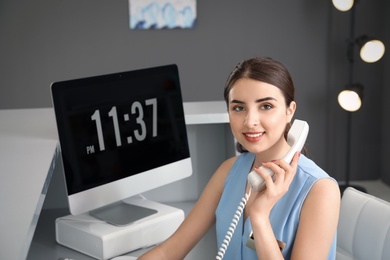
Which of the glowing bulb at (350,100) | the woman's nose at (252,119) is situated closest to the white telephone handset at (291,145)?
the woman's nose at (252,119)

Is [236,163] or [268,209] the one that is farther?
[236,163]

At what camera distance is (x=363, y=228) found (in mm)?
1702

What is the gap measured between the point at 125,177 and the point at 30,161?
36 cm

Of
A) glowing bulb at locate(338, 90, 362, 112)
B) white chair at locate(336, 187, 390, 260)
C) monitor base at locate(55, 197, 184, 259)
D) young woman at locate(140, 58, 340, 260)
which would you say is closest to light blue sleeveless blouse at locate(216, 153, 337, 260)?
young woman at locate(140, 58, 340, 260)

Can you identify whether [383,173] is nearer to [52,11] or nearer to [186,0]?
[186,0]

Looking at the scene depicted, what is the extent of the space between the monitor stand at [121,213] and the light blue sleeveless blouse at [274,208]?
1.07ft

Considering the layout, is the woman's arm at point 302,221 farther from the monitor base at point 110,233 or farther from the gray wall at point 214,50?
the gray wall at point 214,50

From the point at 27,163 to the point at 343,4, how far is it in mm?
3523

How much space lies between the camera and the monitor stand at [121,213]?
6.37ft

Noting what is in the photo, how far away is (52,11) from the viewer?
4785 mm

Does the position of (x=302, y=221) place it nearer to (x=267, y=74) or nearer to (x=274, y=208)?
(x=274, y=208)

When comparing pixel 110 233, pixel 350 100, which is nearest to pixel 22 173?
pixel 110 233

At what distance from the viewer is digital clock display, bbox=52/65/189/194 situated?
1812 mm

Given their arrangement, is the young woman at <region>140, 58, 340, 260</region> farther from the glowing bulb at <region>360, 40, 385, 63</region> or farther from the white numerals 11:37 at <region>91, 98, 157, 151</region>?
the glowing bulb at <region>360, 40, 385, 63</region>
